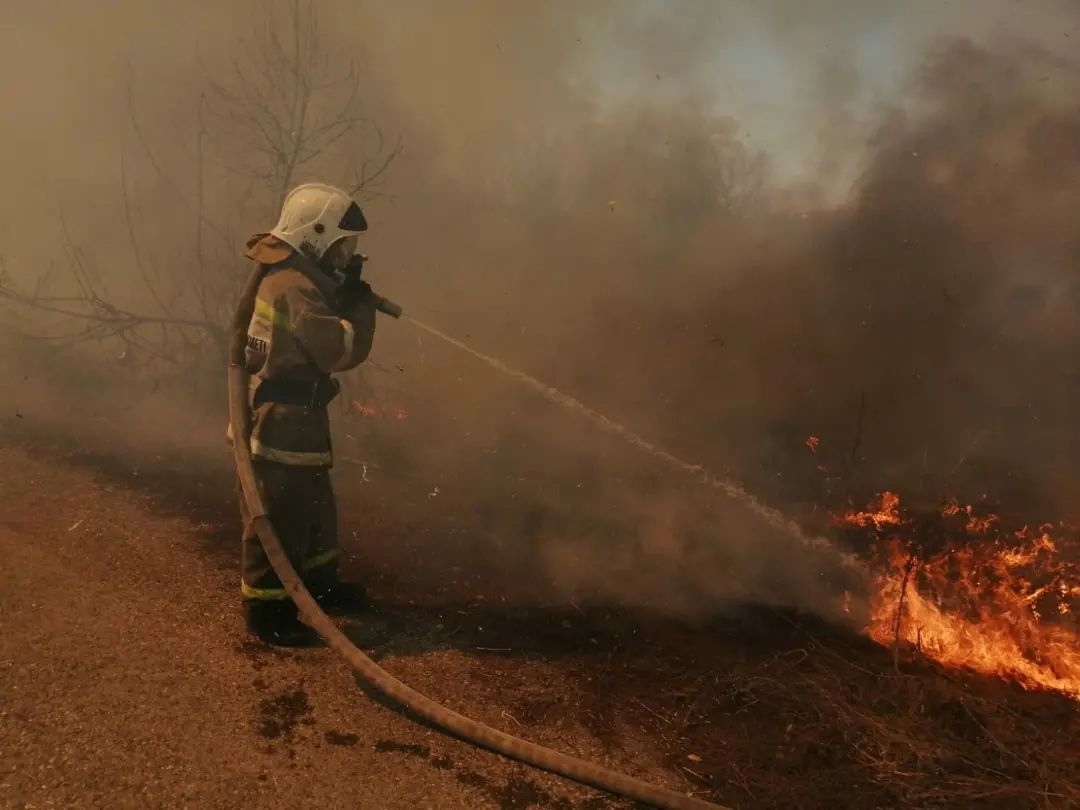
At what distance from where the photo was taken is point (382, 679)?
2.91 metres

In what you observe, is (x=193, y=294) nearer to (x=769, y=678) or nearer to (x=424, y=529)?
(x=424, y=529)

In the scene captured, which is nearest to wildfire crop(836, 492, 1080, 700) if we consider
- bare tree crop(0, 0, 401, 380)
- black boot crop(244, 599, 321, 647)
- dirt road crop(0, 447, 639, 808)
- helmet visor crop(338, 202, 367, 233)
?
dirt road crop(0, 447, 639, 808)

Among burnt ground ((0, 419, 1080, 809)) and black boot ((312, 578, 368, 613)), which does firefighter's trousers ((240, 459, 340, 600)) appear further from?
burnt ground ((0, 419, 1080, 809))

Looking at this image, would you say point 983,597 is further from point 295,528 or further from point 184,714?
point 184,714

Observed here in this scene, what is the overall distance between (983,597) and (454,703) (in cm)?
316

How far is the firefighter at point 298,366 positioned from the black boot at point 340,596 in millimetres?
69

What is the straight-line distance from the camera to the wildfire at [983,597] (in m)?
3.66

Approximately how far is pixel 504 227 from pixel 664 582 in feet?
22.3

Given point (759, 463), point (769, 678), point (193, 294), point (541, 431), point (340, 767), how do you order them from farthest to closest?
1. point (193, 294)
2. point (541, 431)
3. point (759, 463)
4. point (769, 678)
5. point (340, 767)

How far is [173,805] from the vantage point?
7.52 ft

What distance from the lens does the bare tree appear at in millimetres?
7594

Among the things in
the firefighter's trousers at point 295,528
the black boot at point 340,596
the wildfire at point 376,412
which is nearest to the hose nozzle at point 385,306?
the firefighter's trousers at point 295,528

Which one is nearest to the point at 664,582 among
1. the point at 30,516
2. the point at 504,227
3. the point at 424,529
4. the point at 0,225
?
the point at 424,529

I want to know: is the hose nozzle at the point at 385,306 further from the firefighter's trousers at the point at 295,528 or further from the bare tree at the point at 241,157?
the bare tree at the point at 241,157
